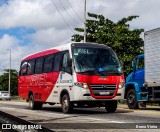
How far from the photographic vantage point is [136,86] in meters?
19.1

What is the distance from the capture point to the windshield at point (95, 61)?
15133 mm

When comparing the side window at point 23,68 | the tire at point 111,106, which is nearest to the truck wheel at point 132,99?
the tire at point 111,106

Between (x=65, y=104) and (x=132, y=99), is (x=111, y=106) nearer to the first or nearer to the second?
(x=65, y=104)

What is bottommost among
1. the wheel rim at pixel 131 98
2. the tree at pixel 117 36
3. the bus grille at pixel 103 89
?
the wheel rim at pixel 131 98

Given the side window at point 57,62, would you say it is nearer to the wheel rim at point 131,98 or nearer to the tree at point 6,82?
the wheel rim at point 131,98

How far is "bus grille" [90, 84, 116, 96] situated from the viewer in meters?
15.0

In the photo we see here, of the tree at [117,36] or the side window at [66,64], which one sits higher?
the tree at [117,36]

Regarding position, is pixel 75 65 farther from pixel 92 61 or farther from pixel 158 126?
pixel 158 126

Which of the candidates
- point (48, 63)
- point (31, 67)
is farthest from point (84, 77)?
point (31, 67)

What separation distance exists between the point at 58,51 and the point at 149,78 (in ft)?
14.6

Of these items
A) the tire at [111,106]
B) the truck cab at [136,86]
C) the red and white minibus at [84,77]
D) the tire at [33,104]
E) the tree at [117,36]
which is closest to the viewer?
the red and white minibus at [84,77]

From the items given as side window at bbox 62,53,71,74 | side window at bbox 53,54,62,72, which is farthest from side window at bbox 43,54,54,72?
side window at bbox 62,53,71,74

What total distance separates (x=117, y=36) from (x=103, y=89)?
22479 mm

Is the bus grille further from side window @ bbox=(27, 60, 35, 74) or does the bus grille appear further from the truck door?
side window @ bbox=(27, 60, 35, 74)
